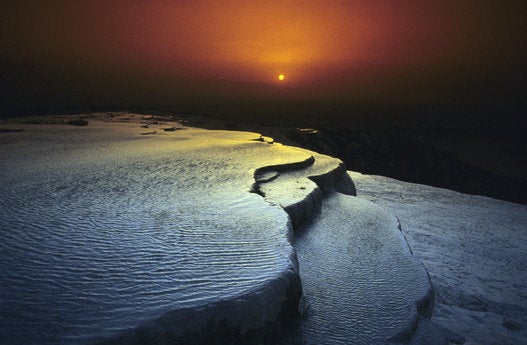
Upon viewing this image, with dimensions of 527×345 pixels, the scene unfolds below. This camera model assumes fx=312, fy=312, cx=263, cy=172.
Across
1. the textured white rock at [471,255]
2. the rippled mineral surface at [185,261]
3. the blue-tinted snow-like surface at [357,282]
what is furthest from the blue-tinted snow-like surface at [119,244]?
the textured white rock at [471,255]

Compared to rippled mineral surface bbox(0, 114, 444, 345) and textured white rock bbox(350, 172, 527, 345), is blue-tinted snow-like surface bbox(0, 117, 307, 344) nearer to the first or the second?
rippled mineral surface bbox(0, 114, 444, 345)

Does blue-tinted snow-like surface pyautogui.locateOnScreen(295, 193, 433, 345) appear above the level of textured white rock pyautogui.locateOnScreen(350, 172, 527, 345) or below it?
above

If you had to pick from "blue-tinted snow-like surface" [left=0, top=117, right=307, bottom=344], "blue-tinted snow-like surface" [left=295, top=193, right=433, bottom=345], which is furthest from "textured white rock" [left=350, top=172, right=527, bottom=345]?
"blue-tinted snow-like surface" [left=0, top=117, right=307, bottom=344]

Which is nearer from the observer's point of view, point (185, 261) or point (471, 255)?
point (185, 261)

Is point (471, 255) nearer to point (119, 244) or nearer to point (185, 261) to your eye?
point (185, 261)

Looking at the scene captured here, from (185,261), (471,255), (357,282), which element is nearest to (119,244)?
(185,261)

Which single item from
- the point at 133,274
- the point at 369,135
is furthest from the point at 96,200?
the point at 369,135

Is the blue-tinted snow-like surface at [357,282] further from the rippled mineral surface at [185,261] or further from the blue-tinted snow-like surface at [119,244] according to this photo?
the blue-tinted snow-like surface at [119,244]

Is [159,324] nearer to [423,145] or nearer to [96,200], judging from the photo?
[96,200]

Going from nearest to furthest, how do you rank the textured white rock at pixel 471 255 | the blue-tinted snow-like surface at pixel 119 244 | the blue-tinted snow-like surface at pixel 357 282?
the blue-tinted snow-like surface at pixel 119 244, the blue-tinted snow-like surface at pixel 357 282, the textured white rock at pixel 471 255
